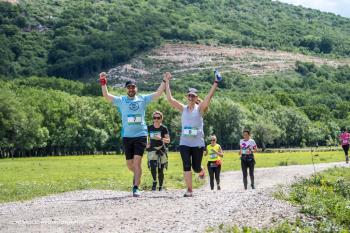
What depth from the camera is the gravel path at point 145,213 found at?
46.0 feet

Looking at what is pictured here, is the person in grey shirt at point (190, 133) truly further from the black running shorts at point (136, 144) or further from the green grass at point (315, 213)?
the green grass at point (315, 213)

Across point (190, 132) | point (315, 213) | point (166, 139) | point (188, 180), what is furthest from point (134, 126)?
point (315, 213)

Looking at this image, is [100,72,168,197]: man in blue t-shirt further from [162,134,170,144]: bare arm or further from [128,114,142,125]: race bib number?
[162,134,170,144]: bare arm

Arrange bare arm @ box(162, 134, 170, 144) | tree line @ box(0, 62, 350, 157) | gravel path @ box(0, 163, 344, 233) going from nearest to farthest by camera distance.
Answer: gravel path @ box(0, 163, 344, 233), bare arm @ box(162, 134, 170, 144), tree line @ box(0, 62, 350, 157)

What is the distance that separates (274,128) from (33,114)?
179 feet

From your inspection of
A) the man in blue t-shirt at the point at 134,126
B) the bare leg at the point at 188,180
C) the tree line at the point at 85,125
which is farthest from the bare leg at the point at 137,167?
the tree line at the point at 85,125

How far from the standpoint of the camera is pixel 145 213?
51.1ft

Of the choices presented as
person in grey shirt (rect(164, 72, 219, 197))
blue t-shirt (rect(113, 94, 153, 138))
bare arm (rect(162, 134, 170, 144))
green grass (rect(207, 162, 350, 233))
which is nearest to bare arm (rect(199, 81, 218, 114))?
person in grey shirt (rect(164, 72, 219, 197))

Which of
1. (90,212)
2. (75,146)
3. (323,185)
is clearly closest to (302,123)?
(75,146)

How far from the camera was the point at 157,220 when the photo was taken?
1455 cm

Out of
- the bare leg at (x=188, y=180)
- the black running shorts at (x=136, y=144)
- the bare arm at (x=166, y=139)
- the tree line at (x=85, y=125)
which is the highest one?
the tree line at (x=85, y=125)

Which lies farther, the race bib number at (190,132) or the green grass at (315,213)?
the race bib number at (190,132)

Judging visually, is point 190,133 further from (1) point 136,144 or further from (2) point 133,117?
(2) point 133,117

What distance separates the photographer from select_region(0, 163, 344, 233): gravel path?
46.0 feet
